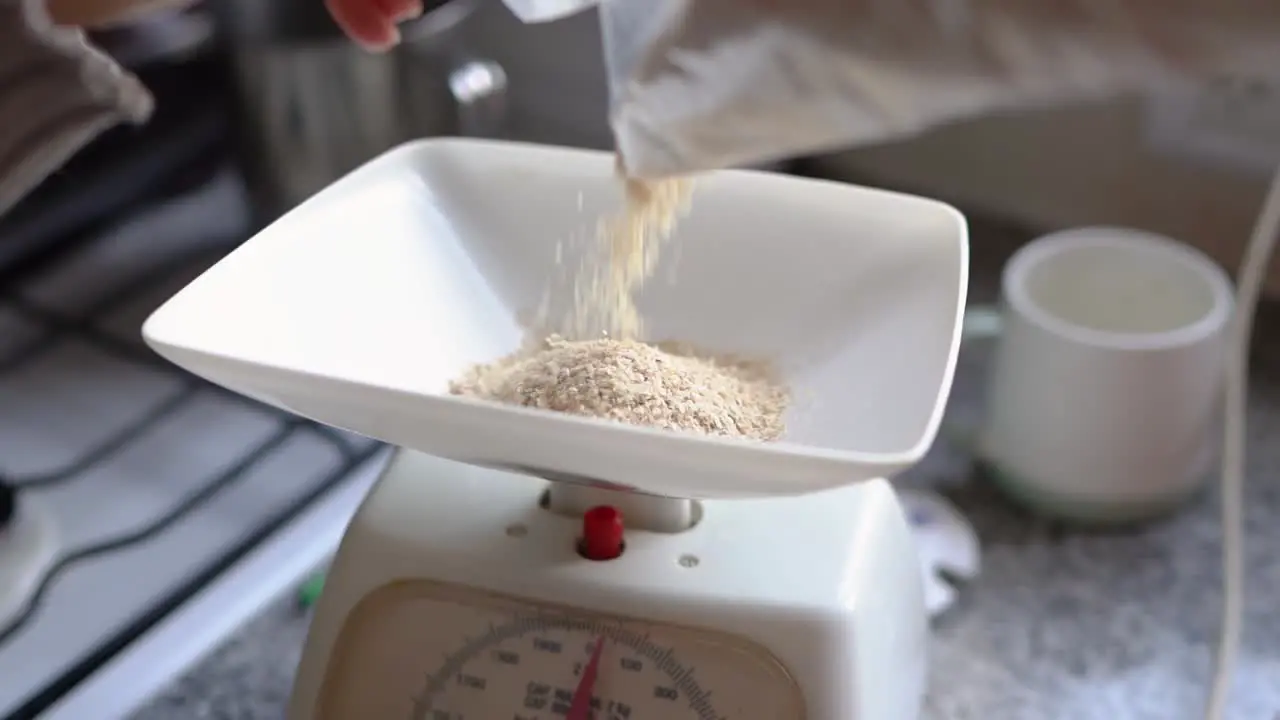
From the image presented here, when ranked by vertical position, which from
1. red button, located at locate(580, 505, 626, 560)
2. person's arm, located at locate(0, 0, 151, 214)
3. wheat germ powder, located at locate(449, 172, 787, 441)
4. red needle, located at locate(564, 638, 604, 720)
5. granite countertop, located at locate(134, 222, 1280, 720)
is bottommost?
granite countertop, located at locate(134, 222, 1280, 720)

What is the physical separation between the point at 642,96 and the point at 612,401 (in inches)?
4.3

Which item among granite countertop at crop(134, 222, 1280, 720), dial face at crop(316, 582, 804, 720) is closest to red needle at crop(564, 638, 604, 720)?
dial face at crop(316, 582, 804, 720)

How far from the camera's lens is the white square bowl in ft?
1.21

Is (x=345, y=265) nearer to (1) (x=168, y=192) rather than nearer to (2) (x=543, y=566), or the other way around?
(2) (x=543, y=566)

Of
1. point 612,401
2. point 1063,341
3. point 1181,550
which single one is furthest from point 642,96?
point 1181,550

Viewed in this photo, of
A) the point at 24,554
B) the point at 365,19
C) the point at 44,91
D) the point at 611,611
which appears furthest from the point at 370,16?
the point at 24,554

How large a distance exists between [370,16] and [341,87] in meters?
0.27

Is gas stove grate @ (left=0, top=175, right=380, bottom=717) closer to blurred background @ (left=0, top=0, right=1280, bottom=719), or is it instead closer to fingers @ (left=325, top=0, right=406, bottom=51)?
blurred background @ (left=0, top=0, right=1280, bottom=719)

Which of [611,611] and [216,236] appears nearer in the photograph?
[611,611]

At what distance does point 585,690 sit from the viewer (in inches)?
16.8

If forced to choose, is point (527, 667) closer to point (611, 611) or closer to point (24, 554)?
point (611, 611)

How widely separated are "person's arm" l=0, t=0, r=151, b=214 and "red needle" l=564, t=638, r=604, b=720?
25cm

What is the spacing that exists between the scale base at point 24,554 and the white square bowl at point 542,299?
0.27 meters

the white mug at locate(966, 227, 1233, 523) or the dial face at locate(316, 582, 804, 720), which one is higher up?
the dial face at locate(316, 582, 804, 720)
